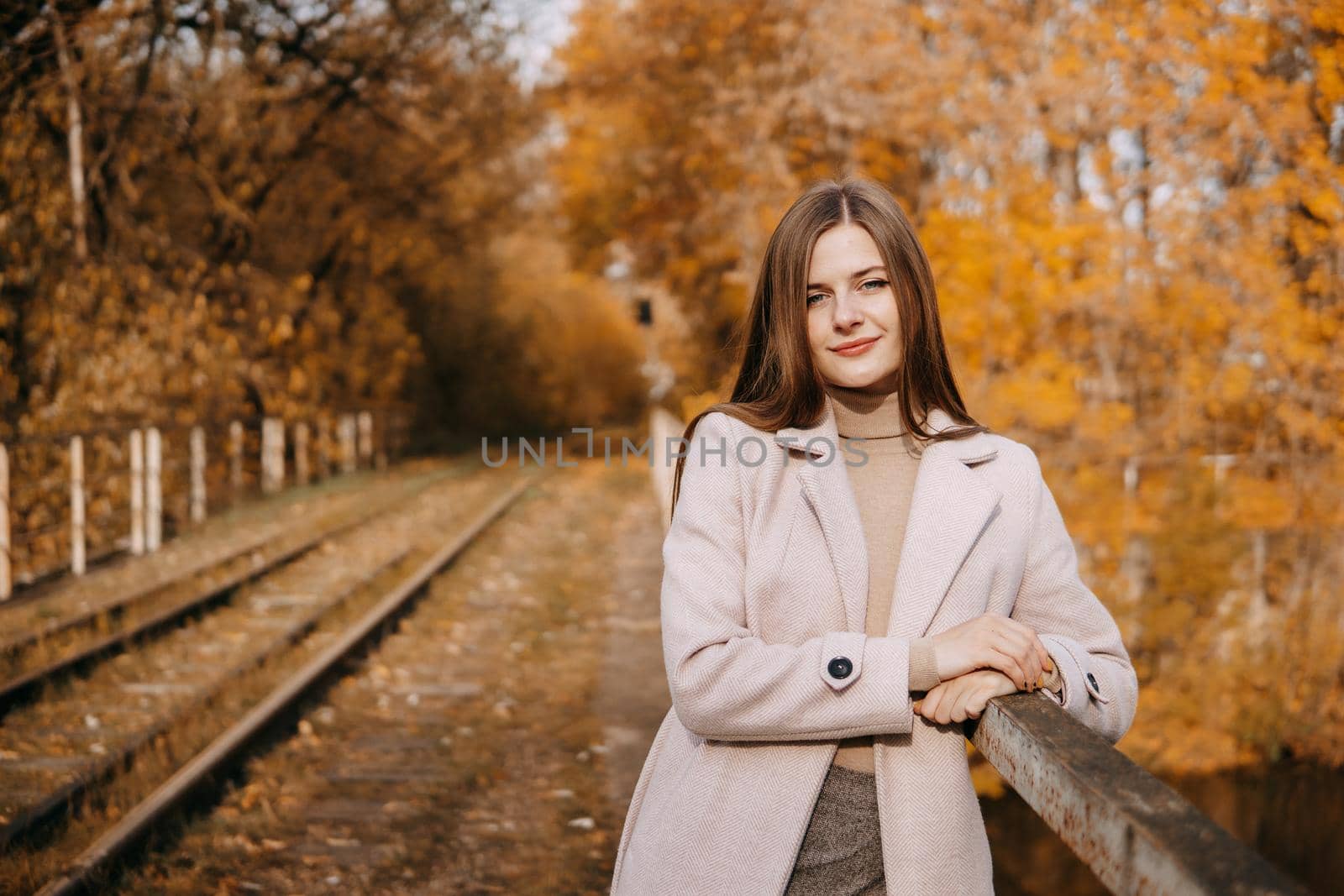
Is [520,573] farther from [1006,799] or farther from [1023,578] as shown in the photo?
[1023,578]

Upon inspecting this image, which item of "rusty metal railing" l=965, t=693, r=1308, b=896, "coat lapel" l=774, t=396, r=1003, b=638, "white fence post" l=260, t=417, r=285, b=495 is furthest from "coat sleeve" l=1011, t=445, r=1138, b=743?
"white fence post" l=260, t=417, r=285, b=495

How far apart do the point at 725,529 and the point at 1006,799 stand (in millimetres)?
13178

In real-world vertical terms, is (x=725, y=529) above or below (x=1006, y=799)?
above

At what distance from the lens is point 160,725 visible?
19.6 ft

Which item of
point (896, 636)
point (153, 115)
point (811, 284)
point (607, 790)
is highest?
point (153, 115)

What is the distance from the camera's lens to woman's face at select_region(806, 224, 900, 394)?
1952 mm

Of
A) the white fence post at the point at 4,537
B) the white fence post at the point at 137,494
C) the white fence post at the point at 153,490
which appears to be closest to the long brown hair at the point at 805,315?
the white fence post at the point at 4,537

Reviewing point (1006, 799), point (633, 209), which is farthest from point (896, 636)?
point (633, 209)

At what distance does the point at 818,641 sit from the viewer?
1.74 m

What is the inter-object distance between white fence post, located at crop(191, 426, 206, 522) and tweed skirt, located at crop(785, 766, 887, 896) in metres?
13.9

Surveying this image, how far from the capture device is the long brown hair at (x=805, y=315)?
1.95 m

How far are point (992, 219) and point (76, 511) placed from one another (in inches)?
391

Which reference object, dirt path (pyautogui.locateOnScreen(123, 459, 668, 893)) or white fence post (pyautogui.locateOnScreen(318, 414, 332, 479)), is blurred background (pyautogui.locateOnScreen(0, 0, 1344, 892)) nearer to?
white fence post (pyautogui.locateOnScreen(318, 414, 332, 479))

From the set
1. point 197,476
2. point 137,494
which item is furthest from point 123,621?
point 197,476
